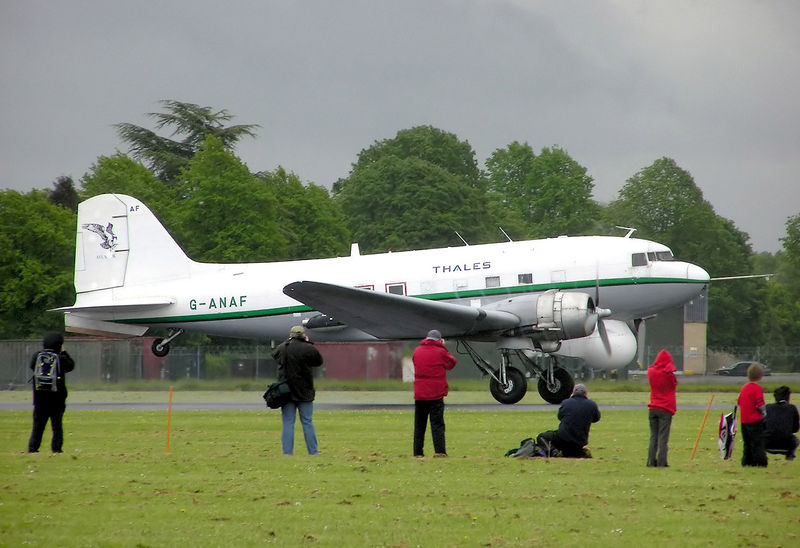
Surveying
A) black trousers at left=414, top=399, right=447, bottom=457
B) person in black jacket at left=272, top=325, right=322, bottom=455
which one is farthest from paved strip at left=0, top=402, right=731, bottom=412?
person in black jacket at left=272, top=325, right=322, bottom=455

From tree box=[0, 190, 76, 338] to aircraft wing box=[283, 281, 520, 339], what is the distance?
27736 millimetres

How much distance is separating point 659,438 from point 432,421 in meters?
3.38

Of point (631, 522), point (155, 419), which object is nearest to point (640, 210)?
point (155, 419)

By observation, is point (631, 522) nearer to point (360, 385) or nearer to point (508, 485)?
point (508, 485)

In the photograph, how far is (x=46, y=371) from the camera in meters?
16.7

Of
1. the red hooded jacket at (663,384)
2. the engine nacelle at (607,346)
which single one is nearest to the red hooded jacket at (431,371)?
the red hooded jacket at (663,384)

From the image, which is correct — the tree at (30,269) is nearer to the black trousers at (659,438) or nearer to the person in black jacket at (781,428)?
the black trousers at (659,438)

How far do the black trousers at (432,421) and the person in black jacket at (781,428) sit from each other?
Answer: 4742 millimetres

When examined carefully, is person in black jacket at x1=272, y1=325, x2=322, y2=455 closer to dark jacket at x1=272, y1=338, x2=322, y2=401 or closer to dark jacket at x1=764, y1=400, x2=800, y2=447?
dark jacket at x1=272, y1=338, x2=322, y2=401

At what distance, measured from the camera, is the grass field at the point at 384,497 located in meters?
10.2

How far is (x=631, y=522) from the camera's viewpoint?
10.8 meters

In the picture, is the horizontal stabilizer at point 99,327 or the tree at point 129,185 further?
the tree at point 129,185

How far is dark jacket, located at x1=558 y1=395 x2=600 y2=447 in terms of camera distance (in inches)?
612

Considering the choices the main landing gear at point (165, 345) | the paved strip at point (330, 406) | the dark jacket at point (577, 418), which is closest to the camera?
the dark jacket at point (577, 418)
